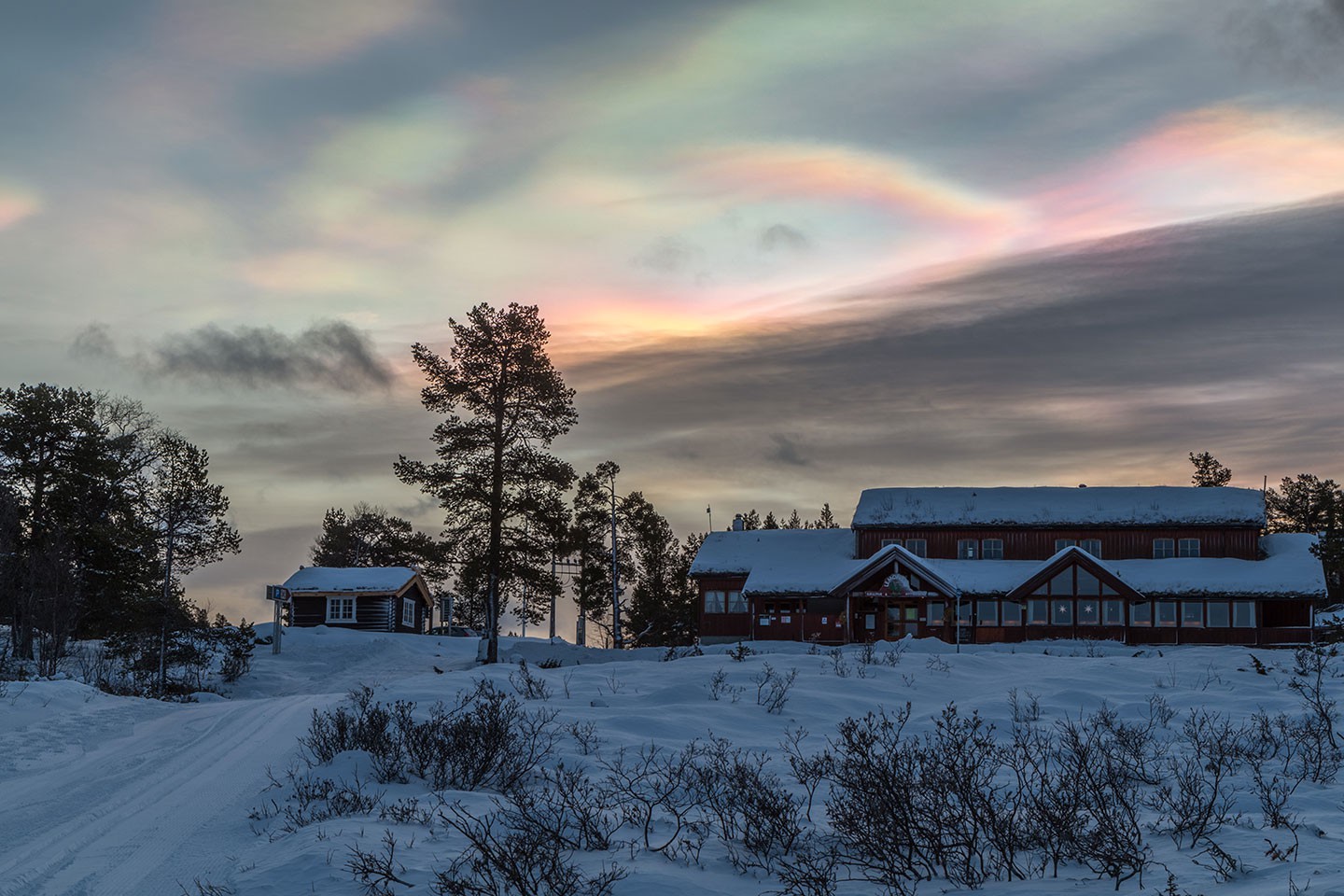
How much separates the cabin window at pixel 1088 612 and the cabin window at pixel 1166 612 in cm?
283

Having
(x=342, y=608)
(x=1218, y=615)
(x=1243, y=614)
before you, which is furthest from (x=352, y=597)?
(x=1243, y=614)

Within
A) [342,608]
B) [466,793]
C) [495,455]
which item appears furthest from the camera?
[342,608]

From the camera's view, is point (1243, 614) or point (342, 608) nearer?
point (1243, 614)

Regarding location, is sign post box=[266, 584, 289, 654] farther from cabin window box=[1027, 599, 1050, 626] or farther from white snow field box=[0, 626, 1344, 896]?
cabin window box=[1027, 599, 1050, 626]

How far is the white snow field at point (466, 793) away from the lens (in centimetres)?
884

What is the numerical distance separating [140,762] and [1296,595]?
156 ft

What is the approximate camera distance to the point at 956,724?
1605cm

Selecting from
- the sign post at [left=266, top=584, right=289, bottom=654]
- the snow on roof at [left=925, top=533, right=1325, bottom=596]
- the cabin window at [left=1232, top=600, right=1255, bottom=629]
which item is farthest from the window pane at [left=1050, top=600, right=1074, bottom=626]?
the sign post at [left=266, top=584, right=289, bottom=654]

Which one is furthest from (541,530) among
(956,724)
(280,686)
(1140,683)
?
(956,724)

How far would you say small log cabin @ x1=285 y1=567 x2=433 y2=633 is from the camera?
68062 mm

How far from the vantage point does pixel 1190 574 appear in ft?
171

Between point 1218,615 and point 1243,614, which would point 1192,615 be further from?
point 1243,614

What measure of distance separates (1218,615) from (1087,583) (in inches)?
227

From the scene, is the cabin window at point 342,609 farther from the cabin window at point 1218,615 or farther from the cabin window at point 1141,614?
the cabin window at point 1218,615
